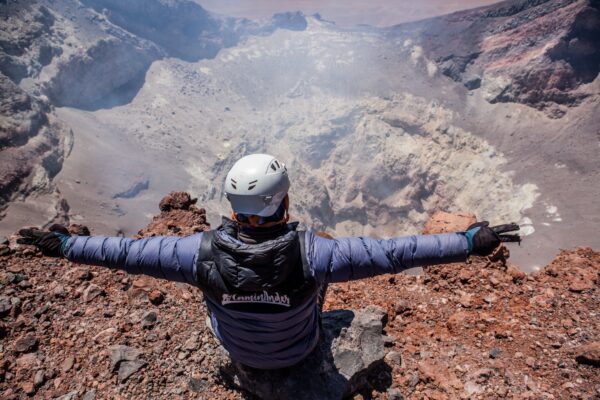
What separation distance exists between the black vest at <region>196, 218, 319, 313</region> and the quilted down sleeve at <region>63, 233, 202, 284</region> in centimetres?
14

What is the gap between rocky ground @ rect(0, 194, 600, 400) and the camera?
4434 mm

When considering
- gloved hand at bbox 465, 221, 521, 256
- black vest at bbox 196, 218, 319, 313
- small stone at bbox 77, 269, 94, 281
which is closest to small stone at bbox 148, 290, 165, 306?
small stone at bbox 77, 269, 94, 281

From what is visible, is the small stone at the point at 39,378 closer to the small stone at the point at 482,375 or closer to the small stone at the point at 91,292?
the small stone at the point at 91,292

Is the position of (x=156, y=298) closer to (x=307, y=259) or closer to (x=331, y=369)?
(x=331, y=369)

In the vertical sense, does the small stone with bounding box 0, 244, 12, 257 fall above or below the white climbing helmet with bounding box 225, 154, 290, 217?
below

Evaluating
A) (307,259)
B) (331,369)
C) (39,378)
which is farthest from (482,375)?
(39,378)

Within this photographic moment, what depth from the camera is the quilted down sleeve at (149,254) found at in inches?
126

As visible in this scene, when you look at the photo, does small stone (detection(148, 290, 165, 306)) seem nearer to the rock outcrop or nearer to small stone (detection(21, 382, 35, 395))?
small stone (detection(21, 382, 35, 395))

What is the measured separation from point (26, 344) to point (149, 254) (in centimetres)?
332

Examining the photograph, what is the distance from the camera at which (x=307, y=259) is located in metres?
3.00

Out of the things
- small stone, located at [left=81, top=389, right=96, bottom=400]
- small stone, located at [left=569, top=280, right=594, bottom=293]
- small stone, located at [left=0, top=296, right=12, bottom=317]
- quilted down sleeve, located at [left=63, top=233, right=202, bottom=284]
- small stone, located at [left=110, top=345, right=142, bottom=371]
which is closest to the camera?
quilted down sleeve, located at [left=63, top=233, right=202, bottom=284]

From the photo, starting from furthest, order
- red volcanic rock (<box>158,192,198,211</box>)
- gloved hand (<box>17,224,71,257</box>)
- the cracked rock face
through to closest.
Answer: the cracked rock face < red volcanic rock (<box>158,192,198,211</box>) < gloved hand (<box>17,224,71,257</box>)

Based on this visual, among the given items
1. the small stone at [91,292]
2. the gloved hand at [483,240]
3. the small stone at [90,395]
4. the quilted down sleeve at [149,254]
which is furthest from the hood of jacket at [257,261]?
the small stone at [91,292]

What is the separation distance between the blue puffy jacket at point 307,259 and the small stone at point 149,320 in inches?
91.2
